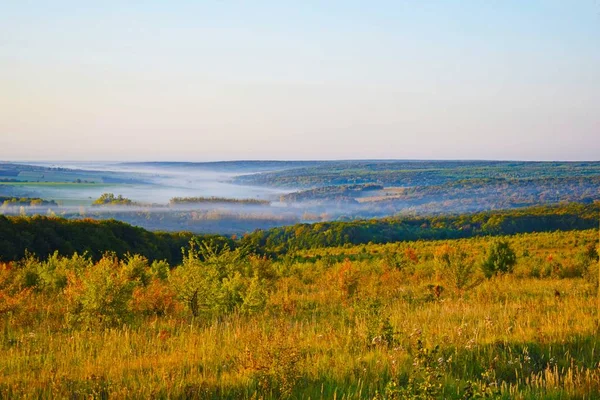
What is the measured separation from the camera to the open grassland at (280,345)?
4.13 meters

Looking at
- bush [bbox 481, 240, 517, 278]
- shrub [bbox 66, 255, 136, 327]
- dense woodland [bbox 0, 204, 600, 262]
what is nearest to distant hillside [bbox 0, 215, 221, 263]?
dense woodland [bbox 0, 204, 600, 262]

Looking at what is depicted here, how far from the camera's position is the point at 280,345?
4.62 meters

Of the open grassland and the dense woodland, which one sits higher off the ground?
the open grassland

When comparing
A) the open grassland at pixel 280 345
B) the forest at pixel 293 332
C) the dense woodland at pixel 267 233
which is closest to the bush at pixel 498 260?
the forest at pixel 293 332

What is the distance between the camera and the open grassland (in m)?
4.13

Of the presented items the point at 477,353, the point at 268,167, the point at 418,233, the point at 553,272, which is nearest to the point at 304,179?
the point at 268,167

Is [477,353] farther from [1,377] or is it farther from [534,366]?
[1,377]

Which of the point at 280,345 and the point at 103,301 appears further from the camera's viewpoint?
the point at 103,301

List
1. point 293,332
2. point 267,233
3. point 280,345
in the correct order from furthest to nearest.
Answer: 1. point 267,233
2. point 293,332
3. point 280,345

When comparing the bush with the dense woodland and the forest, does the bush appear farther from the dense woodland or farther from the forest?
the dense woodland

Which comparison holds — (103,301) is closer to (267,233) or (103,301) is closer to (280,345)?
(280,345)

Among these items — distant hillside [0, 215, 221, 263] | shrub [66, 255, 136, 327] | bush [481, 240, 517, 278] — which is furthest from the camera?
distant hillside [0, 215, 221, 263]

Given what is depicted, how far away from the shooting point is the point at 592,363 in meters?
4.83

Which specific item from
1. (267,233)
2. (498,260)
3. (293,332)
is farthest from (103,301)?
(267,233)
